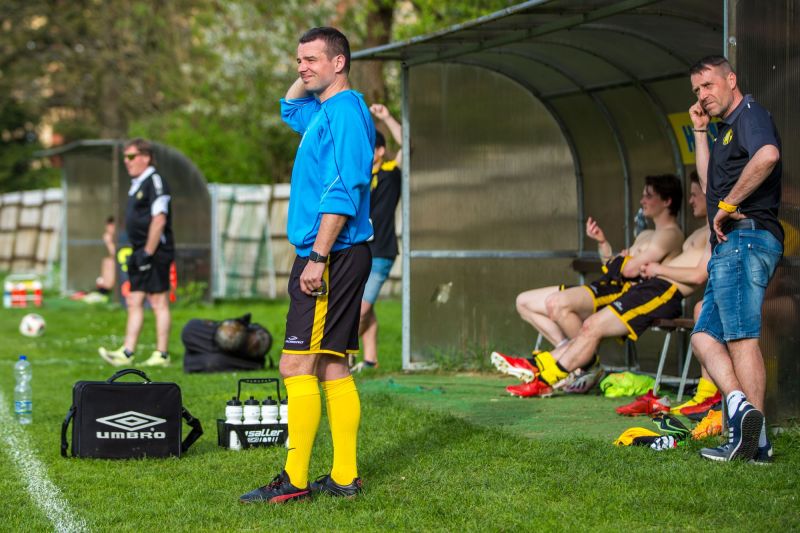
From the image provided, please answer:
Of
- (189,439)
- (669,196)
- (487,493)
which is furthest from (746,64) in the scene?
(189,439)

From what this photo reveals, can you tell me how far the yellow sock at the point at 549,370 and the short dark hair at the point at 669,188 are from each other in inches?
63.2

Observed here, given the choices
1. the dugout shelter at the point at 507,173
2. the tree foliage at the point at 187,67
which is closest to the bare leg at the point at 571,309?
the dugout shelter at the point at 507,173

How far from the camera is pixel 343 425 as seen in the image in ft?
19.6

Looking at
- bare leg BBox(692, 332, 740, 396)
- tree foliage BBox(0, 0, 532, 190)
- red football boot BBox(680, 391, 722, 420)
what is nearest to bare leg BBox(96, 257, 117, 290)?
tree foliage BBox(0, 0, 532, 190)

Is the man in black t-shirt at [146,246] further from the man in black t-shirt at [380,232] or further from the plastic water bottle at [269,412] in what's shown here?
the plastic water bottle at [269,412]

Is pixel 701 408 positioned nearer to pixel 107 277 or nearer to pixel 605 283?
pixel 605 283

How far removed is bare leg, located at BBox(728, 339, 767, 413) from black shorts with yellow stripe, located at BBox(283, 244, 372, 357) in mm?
2351

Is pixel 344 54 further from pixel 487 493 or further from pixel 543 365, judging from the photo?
pixel 543 365

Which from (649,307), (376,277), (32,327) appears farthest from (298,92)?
(32,327)

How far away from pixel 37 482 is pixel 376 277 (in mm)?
5235

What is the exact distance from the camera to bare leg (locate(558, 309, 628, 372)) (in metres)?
9.41

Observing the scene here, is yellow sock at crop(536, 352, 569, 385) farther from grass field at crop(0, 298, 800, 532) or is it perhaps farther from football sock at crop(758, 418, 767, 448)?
football sock at crop(758, 418, 767, 448)

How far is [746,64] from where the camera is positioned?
723 centimetres

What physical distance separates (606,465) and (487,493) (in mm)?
915
